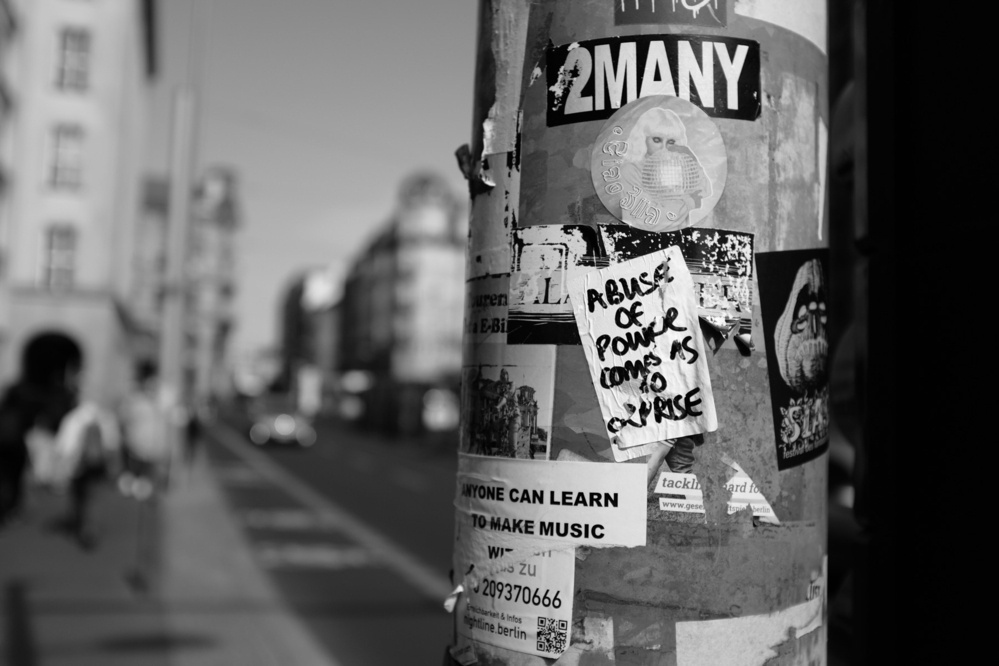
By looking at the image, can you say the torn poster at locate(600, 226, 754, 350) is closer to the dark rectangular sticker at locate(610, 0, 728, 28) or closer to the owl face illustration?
the owl face illustration

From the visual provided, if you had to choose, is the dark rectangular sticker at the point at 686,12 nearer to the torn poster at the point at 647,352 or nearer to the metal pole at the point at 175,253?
the torn poster at the point at 647,352

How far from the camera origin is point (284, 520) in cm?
1697

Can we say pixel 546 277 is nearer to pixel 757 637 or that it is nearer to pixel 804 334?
pixel 804 334

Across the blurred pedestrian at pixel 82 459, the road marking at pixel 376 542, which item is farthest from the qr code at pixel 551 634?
the blurred pedestrian at pixel 82 459

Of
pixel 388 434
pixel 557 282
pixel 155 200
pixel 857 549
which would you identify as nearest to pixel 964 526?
pixel 857 549

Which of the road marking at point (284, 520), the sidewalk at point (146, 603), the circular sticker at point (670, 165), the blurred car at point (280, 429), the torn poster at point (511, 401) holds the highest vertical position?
the circular sticker at point (670, 165)

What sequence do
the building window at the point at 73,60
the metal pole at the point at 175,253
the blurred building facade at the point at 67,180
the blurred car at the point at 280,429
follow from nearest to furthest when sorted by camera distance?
the metal pole at the point at 175,253 → the blurred building facade at the point at 67,180 → the building window at the point at 73,60 → the blurred car at the point at 280,429

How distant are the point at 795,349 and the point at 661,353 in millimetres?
249

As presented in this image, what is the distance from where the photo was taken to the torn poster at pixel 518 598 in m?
1.79

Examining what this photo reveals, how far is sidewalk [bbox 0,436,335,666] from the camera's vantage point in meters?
7.23

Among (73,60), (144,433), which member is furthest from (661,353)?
(73,60)

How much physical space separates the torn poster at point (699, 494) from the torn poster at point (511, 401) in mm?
217

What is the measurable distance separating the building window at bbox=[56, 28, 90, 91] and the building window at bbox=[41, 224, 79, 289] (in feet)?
16.1

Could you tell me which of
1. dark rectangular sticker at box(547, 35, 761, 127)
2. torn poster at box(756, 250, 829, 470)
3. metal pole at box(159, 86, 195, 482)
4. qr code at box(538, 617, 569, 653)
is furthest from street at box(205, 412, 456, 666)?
metal pole at box(159, 86, 195, 482)
